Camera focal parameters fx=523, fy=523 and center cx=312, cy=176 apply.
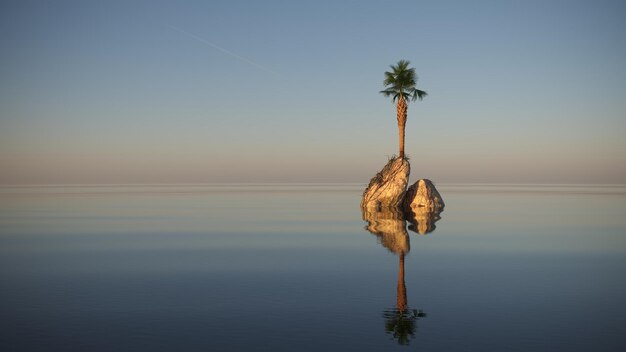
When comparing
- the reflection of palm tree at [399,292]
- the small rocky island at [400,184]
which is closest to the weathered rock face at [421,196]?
the small rocky island at [400,184]

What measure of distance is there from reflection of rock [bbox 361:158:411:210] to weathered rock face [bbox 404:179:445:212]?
5.69 ft

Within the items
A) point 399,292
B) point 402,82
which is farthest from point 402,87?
point 399,292

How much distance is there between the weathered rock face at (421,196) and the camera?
76625mm

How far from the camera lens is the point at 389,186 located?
73.2 metres

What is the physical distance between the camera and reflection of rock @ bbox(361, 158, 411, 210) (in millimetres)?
71688

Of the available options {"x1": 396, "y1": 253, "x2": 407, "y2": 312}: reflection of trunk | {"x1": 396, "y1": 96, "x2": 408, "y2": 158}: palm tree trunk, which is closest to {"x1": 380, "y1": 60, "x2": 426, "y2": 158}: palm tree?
{"x1": 396, "y1": 96, "x2": 408, "y2": 158}: palm tree trunk

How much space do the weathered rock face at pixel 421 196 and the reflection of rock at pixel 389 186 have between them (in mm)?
1735

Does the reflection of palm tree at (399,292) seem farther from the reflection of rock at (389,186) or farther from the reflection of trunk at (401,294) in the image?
the reflection of rock at (389,186)

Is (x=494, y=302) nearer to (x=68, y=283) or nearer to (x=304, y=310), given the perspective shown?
(x=304, y=310)

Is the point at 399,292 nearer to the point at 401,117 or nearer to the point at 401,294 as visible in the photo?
the point at 401,294

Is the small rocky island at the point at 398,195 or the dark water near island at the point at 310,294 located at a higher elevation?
the small rocky island at the point at 398,195

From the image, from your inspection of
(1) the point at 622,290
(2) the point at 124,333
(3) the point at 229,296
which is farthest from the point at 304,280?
(1) the point at 622,290

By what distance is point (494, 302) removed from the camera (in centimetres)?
2188

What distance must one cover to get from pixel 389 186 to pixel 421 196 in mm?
6461
